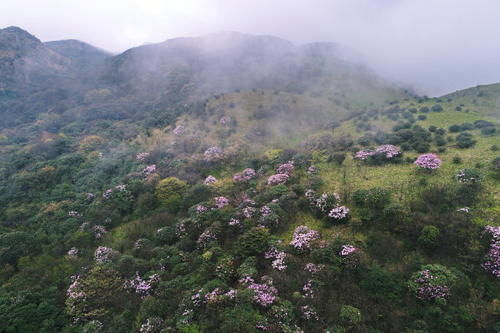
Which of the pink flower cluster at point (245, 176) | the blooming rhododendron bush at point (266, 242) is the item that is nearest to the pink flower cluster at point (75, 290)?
the blooming rhododendron bush at point (266, 242)

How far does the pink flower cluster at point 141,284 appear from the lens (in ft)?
66.3

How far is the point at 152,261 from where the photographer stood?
73.3 ft

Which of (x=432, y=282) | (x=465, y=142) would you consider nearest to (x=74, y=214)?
(x=432, y=282)

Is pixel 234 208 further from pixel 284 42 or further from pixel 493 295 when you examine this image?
pixel 284 42

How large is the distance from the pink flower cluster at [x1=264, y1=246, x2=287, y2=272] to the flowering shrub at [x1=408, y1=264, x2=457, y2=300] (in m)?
7.45

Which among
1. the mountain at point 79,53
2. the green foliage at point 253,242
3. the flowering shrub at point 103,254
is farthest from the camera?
the mountain at point 79,53

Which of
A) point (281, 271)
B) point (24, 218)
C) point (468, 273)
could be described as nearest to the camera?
point (468, 273)

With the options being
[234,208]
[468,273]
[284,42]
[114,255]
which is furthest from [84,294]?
[284,42]

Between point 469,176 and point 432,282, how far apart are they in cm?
1175

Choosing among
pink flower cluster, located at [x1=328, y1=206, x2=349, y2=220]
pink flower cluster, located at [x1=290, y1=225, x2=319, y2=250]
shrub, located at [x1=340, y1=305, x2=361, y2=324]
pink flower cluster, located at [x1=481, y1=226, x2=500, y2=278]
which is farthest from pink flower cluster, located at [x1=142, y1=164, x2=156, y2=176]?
pink flower cluster, located at [x1=481, y1=226, x2=500, y2=278]

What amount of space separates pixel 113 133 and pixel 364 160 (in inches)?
2141

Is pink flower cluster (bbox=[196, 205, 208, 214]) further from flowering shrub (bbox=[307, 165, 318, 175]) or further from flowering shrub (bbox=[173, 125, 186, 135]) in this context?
flowering shrub (bbox=[173, 125, 186, 135])

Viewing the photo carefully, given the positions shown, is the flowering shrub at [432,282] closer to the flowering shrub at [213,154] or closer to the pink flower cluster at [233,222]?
the pink flower cluster at [233,222]

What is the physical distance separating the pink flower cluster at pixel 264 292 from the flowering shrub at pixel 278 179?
13420 millimetres
